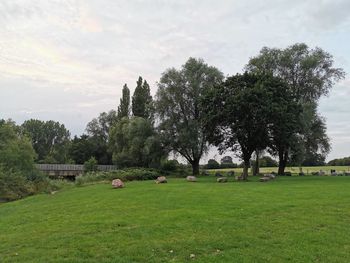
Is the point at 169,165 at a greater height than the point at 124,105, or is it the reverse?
the point at 124,105

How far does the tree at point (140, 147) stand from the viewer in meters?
53.2

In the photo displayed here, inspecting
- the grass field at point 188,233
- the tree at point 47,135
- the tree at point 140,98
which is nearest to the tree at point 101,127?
the tree at point 47,135

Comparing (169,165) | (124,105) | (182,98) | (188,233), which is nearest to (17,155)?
(169,165)

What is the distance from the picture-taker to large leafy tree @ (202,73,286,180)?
35.2m

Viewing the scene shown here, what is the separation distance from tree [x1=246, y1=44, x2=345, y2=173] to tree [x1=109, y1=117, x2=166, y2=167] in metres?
16.4

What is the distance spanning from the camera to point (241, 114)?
35.8 metres

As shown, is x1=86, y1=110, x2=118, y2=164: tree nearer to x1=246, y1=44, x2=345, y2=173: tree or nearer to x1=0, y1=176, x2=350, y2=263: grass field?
x1=246, y1=44, x2=345, y2=173: tree

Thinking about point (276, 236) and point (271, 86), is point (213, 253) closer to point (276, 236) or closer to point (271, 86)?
point (276, 236)

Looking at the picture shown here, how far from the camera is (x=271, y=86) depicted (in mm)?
37188

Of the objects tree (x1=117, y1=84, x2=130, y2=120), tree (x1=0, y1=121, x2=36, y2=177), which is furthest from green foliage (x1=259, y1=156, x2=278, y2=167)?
tree (x1=0, y1=121, x2=36, y2=177)

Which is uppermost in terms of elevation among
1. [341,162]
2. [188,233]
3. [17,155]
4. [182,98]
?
[182,98]

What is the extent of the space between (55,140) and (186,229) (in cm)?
12297

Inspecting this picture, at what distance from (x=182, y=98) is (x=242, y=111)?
19.8 meters

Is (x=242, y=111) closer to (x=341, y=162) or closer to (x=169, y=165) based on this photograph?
(x=169, y=165)
